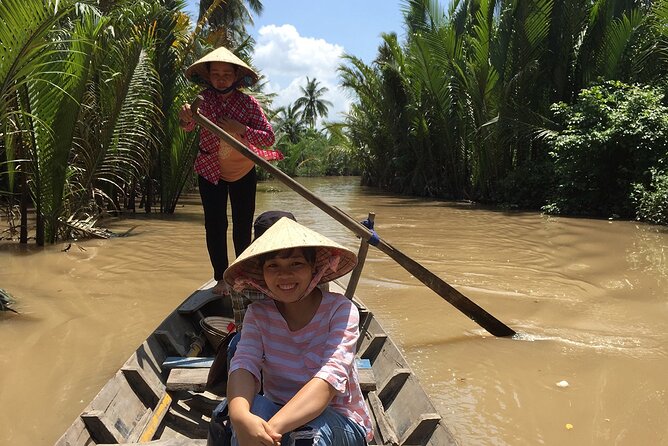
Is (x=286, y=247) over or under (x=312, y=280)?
over

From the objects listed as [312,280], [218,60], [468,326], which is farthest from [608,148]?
[312,280]

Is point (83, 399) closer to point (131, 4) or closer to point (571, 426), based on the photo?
point (571, 426)

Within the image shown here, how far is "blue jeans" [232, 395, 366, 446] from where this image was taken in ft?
5.25

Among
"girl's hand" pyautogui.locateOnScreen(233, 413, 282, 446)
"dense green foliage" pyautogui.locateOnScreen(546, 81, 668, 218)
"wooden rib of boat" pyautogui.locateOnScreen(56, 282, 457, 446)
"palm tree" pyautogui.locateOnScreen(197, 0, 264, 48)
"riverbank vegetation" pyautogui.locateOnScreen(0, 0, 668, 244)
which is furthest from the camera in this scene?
"palm tree" pyautogui.locateOnScreen(197, 0, 264, 48)

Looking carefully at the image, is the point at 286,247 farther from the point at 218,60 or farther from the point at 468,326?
the point at 468,326

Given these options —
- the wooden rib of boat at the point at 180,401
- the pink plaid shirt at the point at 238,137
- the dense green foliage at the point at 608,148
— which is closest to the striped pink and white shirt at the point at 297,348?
the wooden rib of boat at the point at 180,401

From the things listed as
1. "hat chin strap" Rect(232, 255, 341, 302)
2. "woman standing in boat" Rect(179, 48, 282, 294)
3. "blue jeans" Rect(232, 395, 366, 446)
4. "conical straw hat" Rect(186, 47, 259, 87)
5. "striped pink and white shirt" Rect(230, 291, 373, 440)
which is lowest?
"blue jeans" Rect(232, 395, 366, 446)

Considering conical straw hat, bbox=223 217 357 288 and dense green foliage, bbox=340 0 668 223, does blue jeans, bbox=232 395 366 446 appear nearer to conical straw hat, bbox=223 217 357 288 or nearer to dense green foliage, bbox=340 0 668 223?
conical straw hat, bbox=223 217 357 288

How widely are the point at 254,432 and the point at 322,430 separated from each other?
204 mm

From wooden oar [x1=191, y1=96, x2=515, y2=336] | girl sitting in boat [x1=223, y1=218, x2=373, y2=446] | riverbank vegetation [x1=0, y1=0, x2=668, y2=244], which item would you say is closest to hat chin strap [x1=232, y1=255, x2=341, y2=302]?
girl sitting in boat [x1=223, y1=218, x2=373, y2=446]

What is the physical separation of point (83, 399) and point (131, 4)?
19.9 feet

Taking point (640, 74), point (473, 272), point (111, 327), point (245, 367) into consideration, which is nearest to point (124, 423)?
point (245, 367)

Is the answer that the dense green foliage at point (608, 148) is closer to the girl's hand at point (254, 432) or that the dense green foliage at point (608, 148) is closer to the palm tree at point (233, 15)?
the girl's hand at point (254, 432)

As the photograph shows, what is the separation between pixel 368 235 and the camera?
339 cm
